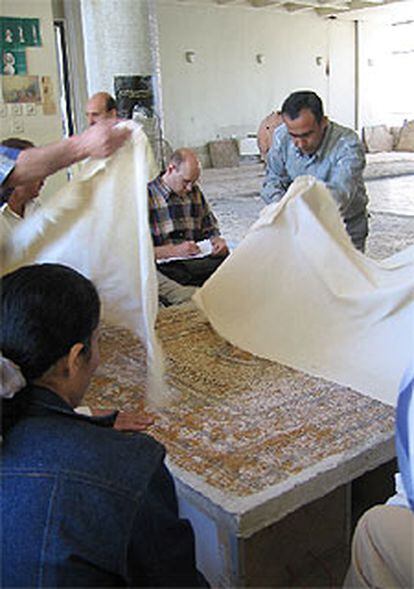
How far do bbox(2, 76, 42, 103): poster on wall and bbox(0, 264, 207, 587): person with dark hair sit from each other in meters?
3.85

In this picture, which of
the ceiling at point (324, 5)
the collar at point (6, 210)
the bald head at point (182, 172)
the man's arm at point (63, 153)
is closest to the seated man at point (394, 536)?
the man's arm at point (63, 153)

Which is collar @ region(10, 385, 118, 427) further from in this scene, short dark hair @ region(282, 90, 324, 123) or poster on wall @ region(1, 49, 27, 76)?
poster on wall @ region(1, 49, 27, 76)

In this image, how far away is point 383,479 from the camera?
187cm

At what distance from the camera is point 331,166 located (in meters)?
2.84

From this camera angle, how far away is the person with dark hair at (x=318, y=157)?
273cm

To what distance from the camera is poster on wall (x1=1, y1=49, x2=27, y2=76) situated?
4.48 metres

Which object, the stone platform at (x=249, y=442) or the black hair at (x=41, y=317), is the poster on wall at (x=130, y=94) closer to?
the stone platform at (x=249, y=442)

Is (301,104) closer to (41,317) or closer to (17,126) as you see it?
(41,317)

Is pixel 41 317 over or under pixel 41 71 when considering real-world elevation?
under

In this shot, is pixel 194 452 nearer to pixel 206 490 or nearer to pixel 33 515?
pixel 206 490

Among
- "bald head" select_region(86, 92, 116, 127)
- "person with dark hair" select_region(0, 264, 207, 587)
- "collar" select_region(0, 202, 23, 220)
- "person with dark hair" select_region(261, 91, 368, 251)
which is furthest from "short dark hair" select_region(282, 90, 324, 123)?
"person with dark hair" select_region(0, 264, 207, 587)

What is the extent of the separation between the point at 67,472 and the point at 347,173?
2130 millimetres

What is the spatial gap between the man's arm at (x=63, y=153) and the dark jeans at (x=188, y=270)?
127 cm

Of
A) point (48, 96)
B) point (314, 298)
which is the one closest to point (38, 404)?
point (314, 298)
